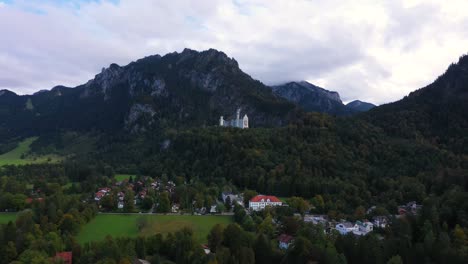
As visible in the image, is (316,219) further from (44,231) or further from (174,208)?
(44,231)

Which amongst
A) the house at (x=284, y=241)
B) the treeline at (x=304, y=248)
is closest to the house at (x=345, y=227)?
the treeline at (x=304, y=248)

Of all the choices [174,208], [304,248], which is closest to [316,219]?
[304,248]

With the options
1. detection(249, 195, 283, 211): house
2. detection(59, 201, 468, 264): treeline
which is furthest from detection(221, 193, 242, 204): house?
detection(59, 201, 468, 264): treeline

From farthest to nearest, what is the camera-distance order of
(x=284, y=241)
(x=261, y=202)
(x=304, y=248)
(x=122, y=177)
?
1. (x=122, y=177)
2. (x=261, y=202)
3. (x=284, y=241)
4. (x=304, y=248)

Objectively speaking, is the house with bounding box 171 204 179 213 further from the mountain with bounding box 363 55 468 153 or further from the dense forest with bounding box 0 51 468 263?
the mountain with bounding box 363 55 468 153

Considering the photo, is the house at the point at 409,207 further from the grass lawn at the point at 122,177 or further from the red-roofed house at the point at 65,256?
the grass lawn at the point at 122,177

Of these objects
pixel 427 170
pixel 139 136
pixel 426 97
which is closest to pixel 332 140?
pixel 427 170
